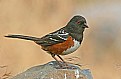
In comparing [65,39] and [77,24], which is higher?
[77,24]

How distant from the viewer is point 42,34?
1042cm

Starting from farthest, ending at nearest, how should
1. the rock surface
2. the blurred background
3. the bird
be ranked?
the blurred background
the bird
the rock surface

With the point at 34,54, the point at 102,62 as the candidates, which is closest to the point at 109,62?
the point at 102,62

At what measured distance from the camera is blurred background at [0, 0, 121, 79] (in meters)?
9.67

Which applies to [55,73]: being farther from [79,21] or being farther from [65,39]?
[79,21]

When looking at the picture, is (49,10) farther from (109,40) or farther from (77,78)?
(77,78)

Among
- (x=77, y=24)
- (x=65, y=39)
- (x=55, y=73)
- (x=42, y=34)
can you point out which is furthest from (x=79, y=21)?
(x=42, y=34)

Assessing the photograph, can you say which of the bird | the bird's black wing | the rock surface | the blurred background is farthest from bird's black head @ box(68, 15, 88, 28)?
the blurred background

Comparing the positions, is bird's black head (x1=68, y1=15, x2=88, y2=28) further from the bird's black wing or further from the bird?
the bird's black wing

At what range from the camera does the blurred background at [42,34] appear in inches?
381

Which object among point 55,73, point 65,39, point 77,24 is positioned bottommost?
point 55,73

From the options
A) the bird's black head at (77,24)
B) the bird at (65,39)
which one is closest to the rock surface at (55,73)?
the bird at (65,39)

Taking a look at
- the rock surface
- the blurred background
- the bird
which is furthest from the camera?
the blurred background

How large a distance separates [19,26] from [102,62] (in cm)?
168
